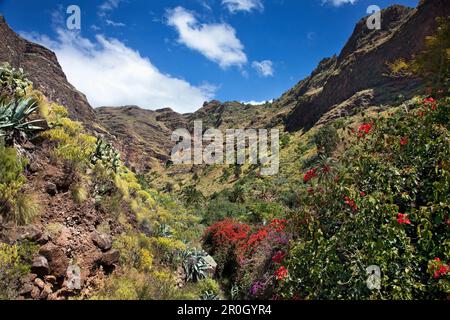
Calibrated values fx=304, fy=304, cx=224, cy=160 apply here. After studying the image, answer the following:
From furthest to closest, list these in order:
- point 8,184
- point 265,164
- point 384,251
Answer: point 265,164
point 8,184
point 384,251

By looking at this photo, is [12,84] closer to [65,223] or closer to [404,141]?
[65,223]

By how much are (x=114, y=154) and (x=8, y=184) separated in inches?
151

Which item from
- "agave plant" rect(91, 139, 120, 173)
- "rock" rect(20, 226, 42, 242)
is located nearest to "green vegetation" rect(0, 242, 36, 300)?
"rock" rect(20, 226, 42, 242)

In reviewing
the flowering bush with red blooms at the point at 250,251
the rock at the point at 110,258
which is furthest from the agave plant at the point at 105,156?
the flowering bush with red blooms at the point at 250,251

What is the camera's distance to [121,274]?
21.3 ft

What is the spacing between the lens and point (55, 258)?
523 centimetres

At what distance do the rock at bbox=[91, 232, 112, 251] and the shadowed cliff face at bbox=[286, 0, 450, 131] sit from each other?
117 ft

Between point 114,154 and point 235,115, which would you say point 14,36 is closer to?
point 114,154

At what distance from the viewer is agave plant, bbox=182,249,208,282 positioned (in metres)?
9.01

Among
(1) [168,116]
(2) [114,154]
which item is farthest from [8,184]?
(1) [168,116]

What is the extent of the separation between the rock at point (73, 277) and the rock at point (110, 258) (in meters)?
0.65

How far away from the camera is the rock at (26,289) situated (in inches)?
178

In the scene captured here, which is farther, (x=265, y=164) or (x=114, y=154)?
(x=265, y=164)
